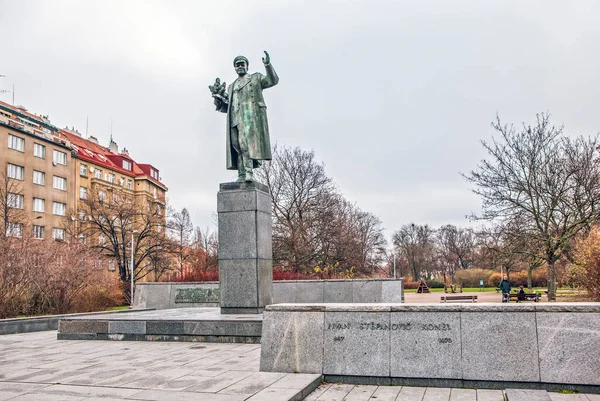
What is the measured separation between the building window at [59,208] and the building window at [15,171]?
5.41 metres

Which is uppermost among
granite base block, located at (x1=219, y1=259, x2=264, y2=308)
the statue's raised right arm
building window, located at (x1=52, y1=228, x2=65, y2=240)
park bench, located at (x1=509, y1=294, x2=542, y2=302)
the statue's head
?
the statue's head

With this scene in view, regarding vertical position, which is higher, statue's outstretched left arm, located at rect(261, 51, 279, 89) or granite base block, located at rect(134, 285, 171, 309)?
statue's outstretched left arm, located at rect(261, 51, 279, 89)

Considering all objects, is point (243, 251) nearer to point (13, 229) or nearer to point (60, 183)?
point (13, 229)

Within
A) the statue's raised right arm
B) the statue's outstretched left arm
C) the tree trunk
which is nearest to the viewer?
the statue's outstretched left arm

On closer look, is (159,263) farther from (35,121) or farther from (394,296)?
(394,296)

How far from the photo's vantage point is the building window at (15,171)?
48844 mm

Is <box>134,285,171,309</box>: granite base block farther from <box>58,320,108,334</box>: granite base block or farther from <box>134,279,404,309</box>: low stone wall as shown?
<box>58,320,108,334</box>: granite base block

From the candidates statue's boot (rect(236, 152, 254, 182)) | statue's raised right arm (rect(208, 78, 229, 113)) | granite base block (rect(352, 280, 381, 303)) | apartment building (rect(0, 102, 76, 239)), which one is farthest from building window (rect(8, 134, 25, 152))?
statue's boot (rect(236, 152, 254, 182))

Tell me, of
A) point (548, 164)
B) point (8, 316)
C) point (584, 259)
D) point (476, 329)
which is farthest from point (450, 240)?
point (476, 329)

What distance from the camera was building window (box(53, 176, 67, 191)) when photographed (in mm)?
55094

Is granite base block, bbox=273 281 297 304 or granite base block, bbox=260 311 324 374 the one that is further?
granite base block, bbox=273 281 297 304

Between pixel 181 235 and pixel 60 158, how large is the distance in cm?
1513

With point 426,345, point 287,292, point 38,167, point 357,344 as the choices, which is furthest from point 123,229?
point 426,345

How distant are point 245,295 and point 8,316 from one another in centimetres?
962
